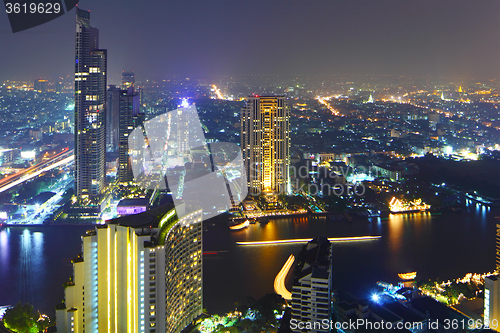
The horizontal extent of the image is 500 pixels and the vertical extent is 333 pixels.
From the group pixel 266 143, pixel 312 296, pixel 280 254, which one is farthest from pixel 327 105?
pixel 312 296

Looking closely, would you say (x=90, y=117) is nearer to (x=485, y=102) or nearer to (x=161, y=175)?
(x=161, y=175)

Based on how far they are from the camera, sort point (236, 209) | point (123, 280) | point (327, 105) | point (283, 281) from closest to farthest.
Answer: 1. point (123, 280)
2. point (283, 281)
3. point (236, 209)
4. point (327, 105)

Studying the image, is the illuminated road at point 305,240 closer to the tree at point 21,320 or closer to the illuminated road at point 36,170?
the tree at point 21,320

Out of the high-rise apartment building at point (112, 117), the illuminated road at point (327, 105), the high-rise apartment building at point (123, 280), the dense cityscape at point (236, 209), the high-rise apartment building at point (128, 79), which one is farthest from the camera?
the illuminated road at point (327, 105)

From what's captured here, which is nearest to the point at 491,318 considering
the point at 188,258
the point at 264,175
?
the point at 188,258

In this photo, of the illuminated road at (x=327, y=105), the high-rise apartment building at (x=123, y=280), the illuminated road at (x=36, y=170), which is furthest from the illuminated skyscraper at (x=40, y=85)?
the illuminated road at (x=327, y=105)

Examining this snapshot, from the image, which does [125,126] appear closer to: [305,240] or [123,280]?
[305,240]

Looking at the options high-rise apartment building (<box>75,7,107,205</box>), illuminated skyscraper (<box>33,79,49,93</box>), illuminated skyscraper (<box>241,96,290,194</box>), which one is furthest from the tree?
illuminated skyscraper (<box>33,79,49,93</box>)

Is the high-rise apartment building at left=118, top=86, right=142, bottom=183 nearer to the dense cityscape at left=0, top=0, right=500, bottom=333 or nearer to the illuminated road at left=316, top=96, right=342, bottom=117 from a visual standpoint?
the dense cityscape at left=0, top=0, right=500, bottom=333
